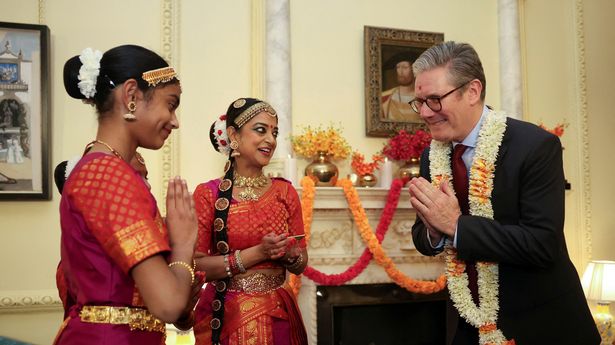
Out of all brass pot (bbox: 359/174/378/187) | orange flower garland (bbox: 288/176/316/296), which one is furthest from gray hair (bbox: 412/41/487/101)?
brass pot (bbox: 359/174/378/187)

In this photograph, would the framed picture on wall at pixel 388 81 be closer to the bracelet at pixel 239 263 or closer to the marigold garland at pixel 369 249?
the marigold garland at pixel 369 249

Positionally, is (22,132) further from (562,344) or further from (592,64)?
(592,64)

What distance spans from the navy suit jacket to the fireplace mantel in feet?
8.76

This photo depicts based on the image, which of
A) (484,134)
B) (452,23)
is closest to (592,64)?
(452,23)

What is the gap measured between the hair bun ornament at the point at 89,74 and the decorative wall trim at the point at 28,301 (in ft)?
10.6

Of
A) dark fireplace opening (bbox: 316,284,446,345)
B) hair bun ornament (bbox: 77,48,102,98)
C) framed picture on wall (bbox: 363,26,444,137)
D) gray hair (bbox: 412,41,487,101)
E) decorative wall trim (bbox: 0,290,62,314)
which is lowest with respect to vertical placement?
dark fireplace opening (bbox: 316,284,446,345)

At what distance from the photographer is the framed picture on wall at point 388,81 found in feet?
17.4

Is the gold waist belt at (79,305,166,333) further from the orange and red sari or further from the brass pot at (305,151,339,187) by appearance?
the brass pot at (305,151,339,187)

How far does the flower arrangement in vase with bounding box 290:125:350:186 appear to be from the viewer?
4812mm

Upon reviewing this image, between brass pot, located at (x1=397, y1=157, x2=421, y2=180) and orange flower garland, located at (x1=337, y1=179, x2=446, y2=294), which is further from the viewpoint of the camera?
brass pot, located at (x1=397, y1=157, x2=421, y2=180)

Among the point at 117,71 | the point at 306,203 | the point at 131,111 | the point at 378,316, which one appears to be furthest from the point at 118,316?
the point at 378,316

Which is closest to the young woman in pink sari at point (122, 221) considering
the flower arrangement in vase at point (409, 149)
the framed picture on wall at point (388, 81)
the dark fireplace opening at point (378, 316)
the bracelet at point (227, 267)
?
the bracelet at point (227, 267)

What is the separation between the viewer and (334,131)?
16.6 ft

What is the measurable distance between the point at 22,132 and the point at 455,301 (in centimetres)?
366
